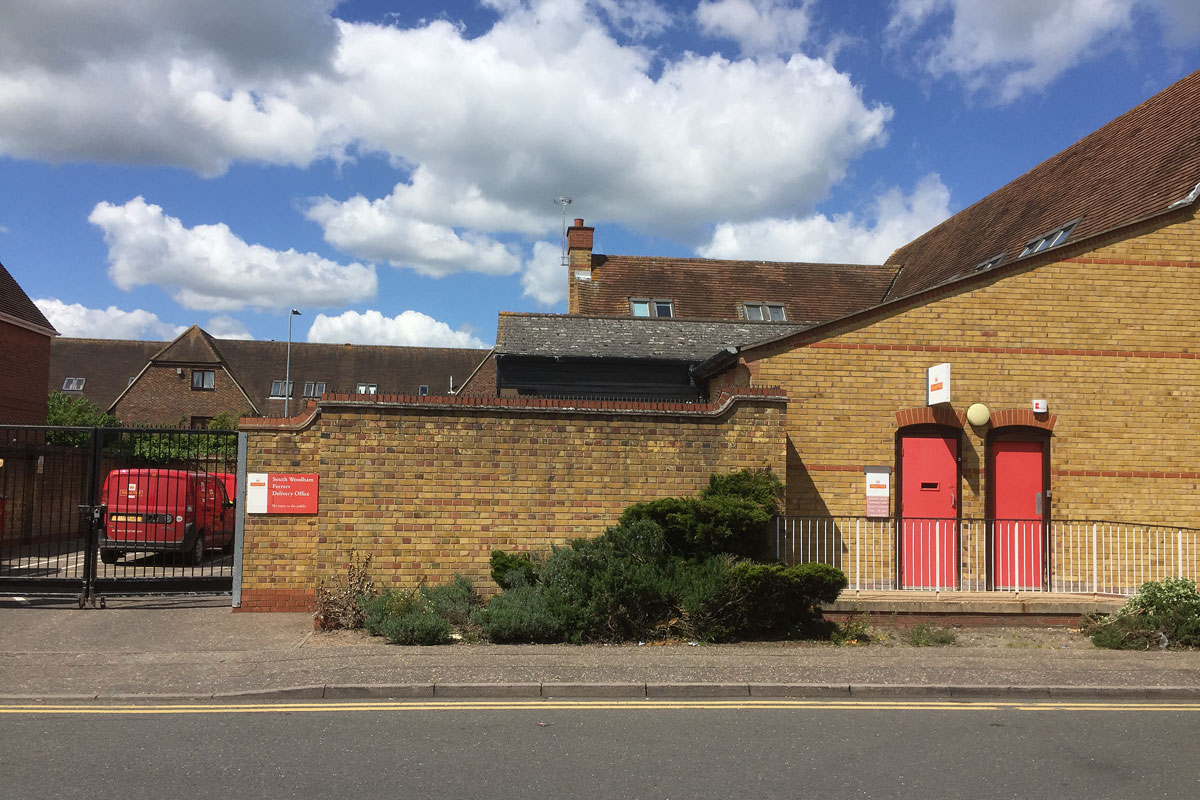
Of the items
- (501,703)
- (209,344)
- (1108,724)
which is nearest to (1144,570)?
(1108,724)

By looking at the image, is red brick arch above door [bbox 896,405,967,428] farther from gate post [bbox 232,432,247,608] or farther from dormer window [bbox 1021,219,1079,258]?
gate post [bbox 232,432,247,608]

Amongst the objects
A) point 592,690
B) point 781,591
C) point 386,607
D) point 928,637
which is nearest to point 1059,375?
point 928,637

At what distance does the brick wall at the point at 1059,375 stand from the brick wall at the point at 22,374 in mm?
18627

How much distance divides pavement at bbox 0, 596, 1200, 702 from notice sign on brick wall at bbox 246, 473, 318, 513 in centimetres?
140

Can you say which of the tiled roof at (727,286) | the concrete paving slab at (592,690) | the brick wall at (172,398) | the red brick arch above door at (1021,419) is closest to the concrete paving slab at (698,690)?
the concrete paving slab at (592,690)

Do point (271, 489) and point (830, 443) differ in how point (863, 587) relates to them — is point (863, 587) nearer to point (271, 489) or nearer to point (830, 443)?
point (830, 443)

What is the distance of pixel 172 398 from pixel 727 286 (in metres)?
32.9

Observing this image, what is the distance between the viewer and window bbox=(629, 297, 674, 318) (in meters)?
23.2

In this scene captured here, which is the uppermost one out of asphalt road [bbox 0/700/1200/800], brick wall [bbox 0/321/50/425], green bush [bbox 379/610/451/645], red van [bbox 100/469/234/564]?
brick wall [bbox 0/321/50/425]

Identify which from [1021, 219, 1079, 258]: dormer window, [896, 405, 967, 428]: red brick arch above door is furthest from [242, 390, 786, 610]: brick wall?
[1021, 219, 1079, 258]: dormer window

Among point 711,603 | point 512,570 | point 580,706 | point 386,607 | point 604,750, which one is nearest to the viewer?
point 604,750

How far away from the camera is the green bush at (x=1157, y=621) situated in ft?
32.1

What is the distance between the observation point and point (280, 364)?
5278 cm

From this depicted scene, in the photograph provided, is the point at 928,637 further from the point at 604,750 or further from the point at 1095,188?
the point at 1095,188
